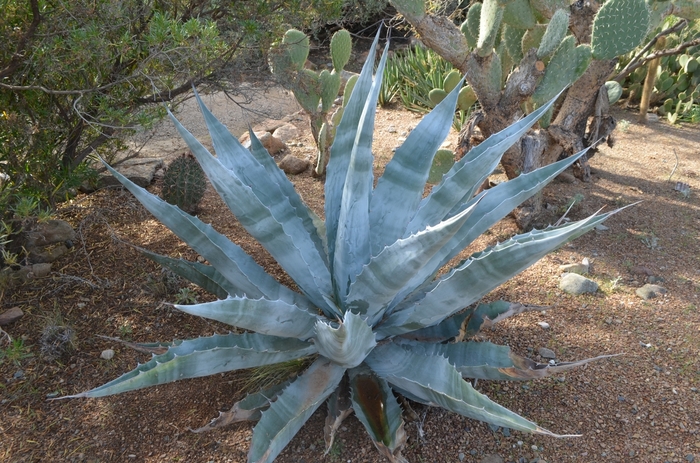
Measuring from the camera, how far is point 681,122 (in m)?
6.07

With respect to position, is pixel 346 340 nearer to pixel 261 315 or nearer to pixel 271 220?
pixel 261 315

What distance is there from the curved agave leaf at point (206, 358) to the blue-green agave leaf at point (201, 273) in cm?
33

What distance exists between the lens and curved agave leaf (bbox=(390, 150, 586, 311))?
1.81 m

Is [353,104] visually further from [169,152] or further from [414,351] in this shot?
[169,152]

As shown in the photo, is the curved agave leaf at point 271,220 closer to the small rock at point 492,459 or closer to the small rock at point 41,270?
the small rock at point 492,459

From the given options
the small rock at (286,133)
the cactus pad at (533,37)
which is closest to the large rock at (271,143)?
the small rock at (286,133)

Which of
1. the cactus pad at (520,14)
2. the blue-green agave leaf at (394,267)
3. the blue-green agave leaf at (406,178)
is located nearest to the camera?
the blue-green agave leaf at (394,267)

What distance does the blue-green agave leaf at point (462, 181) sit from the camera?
5.88 ft

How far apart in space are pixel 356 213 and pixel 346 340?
51cm

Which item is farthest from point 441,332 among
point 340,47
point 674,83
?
point 674,83

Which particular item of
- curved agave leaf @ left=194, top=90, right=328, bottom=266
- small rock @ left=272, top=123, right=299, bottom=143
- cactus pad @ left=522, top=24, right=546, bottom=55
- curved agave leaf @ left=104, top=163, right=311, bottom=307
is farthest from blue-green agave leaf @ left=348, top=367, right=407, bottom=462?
small rock @ left=272, top=123, right=299, bottom=143

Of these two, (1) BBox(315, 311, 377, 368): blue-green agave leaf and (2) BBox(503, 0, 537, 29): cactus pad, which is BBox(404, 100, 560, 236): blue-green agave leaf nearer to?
(1) BBox(315, 311, 377, 368): blue-green agave leaf

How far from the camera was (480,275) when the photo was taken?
1.57m

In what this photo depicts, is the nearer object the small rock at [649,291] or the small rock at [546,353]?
the small rock at [546,353]
